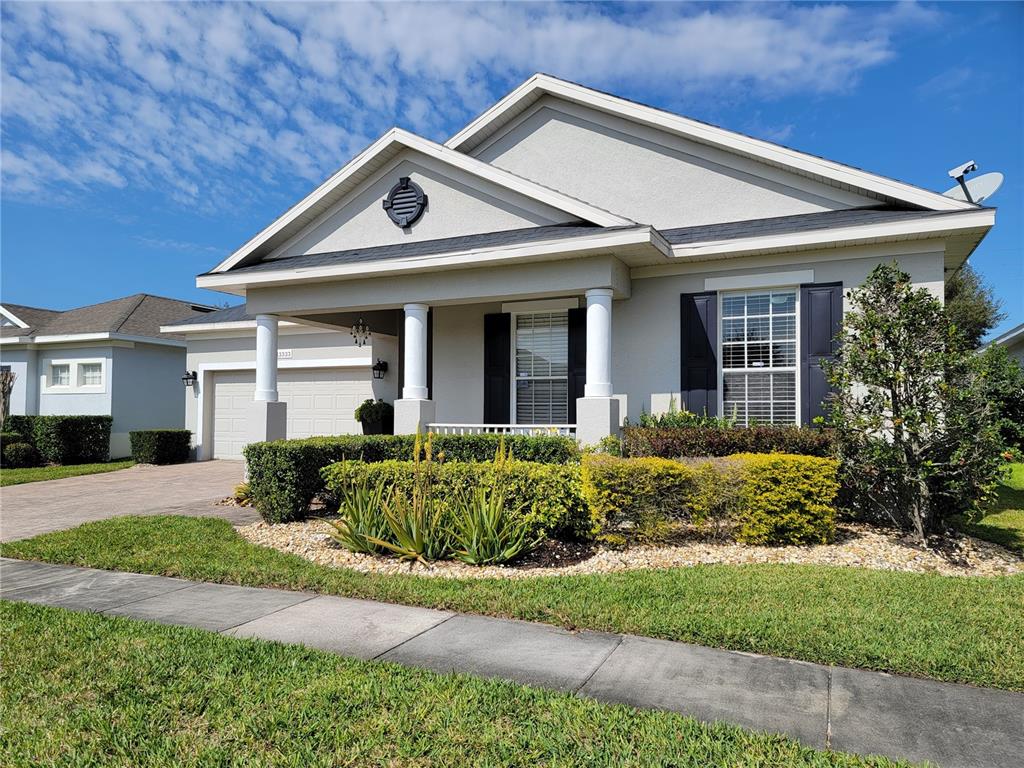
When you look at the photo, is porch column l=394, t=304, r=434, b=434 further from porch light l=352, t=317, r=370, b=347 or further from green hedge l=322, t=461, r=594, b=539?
green hedge l=322, t=461, r=594, b=539

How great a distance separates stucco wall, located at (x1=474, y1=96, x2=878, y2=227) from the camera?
1020cm

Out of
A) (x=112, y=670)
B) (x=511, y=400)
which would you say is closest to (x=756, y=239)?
(x=511, y=400)

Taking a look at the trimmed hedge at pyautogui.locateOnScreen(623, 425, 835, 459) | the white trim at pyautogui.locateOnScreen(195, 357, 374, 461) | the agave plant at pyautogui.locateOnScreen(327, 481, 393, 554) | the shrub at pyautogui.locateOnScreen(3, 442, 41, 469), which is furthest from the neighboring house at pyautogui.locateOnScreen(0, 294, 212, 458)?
the trimmed hedge at pyautogui.locateOnScreen(623, 425, 835, 459)

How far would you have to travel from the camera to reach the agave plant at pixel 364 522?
6555 millimetres

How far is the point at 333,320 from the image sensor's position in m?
13.3

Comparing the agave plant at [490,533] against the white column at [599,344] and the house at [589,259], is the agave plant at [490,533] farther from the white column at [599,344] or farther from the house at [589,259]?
the white column at [599,344]

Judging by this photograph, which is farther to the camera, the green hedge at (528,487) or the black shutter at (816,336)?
the black shutter at (816,336)

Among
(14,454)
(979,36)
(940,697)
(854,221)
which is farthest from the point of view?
(14,454)

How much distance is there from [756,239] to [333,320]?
855cm

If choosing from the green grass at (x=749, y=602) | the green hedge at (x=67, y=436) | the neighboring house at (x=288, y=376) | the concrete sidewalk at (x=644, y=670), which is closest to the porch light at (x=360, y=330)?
the neighboring house at (x=288, y=376)

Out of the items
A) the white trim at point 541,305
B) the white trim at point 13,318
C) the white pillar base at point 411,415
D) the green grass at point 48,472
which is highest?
the white trim at point 13,318

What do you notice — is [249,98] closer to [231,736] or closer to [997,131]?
[231,736]

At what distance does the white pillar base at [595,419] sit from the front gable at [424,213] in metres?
2.99

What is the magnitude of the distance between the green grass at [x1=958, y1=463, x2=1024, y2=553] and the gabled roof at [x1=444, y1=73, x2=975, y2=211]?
4124 mm
